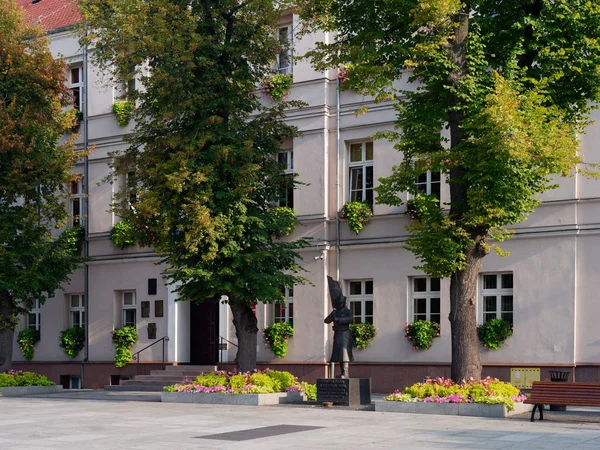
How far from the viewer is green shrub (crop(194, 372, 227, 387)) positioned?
24.5 meters

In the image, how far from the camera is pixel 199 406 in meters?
23.1

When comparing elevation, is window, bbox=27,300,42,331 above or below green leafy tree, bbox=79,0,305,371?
below

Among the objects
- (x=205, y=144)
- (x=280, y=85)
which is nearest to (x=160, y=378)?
(x=205, y=144)

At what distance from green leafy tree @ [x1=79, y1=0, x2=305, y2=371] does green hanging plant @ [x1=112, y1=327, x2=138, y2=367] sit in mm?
8243

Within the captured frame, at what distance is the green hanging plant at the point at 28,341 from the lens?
3578cm

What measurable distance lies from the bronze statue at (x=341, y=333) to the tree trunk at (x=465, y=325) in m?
2.82

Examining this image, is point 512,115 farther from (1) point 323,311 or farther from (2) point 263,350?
(2) point 263,350

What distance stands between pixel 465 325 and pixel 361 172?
9626 mm

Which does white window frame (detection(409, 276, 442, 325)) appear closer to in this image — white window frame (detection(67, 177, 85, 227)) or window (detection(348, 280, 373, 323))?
window (detection(348, 280, 373, 323))

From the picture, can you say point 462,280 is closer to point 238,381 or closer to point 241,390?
point 241,390

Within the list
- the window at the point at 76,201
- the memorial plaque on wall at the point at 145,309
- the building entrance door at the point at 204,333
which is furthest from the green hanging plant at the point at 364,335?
the window at the point at 76,201

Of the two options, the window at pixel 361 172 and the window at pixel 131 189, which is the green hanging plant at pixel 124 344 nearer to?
the window at pixel 131 189

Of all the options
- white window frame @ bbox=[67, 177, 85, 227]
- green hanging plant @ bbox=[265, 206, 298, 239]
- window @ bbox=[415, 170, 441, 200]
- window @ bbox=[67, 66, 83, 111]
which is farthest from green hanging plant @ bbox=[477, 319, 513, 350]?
window @ bbox=[67, 66, 83, 111]

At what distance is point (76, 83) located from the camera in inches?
1437
